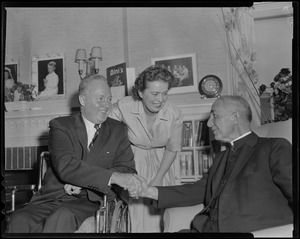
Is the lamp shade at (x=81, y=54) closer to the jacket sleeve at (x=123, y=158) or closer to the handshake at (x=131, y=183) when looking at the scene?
the jacket sleeve at (x=123, y=158)

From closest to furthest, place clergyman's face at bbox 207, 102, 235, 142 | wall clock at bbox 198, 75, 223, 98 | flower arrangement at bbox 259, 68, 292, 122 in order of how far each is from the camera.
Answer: clergyman's face at bbox 207, 102, 235, 142
flower arrangement at bbox 259, 68, 292, 122
wall clock at bbox 198, 75, 223, 98

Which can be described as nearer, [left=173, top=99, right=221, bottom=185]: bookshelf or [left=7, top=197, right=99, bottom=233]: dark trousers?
[left=7, top=197, right=99, bottom=233]: dark trousers

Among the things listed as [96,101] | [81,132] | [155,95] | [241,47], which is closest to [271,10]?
[241,47]

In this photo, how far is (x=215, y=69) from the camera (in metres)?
3.45

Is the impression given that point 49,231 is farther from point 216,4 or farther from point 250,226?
point 216,4

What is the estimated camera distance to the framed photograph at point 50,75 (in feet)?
9.92

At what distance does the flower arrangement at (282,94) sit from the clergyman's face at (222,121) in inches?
31.3

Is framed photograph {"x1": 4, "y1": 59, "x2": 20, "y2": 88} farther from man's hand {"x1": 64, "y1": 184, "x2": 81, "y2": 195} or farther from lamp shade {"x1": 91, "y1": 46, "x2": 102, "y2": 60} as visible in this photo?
man's hand {"x1": 64, "y1": 184, "x2": 81, "y2": 195}

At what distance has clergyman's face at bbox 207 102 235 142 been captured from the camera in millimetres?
2082

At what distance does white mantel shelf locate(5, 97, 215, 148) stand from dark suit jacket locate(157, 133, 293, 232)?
4.13 ft

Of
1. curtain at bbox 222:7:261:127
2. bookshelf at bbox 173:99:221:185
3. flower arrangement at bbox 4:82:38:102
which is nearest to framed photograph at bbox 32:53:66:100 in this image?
flower arrangement at bbox 4:82:38:102
